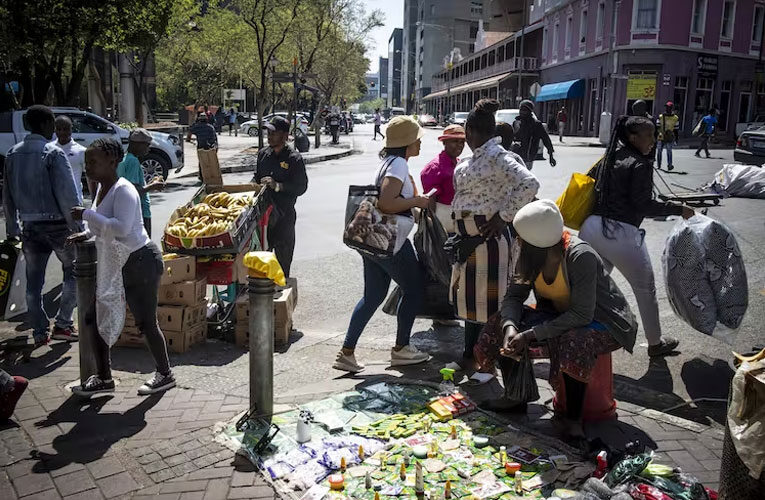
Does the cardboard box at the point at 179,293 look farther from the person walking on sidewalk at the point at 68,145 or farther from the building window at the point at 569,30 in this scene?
the building window at the point at 569,30

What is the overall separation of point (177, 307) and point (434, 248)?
2146 mm

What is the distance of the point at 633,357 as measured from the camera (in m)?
5.38

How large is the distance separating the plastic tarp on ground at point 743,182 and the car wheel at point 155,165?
12187mm

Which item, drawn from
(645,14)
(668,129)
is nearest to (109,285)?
(668,129)

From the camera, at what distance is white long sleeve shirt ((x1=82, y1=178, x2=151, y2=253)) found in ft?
13.9

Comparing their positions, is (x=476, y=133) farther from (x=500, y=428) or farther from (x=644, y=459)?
(x=644, y=459)

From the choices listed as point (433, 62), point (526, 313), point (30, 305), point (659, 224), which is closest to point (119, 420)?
point (30, 305)

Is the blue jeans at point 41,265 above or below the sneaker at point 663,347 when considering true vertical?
above

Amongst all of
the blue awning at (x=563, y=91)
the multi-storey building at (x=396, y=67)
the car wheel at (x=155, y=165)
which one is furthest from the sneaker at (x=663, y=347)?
the multi-storey building at (x=396, y=67)

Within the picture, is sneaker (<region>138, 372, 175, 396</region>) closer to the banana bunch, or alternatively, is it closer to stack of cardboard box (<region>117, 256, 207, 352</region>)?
stack of cardboard box (<region>117, 256, 207, 352</region>)

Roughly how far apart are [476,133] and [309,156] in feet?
69.4

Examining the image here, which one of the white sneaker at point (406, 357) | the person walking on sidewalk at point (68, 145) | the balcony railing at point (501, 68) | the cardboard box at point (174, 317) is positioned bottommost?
the white sneaker at point (406, 357)

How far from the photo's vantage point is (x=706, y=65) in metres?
36.8

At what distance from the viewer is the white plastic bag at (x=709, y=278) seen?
505cm
